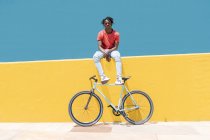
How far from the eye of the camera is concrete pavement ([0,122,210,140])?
4868mm

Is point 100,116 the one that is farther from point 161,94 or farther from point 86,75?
point 161,94

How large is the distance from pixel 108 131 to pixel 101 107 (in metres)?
0.64

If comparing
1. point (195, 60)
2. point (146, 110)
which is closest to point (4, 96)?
point (146, 110)

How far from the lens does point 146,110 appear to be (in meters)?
5.93

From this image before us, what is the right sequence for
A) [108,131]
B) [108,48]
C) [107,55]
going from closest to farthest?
[108,131] < [107,55] < [108,48]

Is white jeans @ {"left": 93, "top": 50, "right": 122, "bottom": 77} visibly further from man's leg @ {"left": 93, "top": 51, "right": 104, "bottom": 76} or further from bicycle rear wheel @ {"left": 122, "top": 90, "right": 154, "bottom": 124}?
bicycle rear wheel @ {"left": 122, "top": 90, "right": 154, "bottom": 124}

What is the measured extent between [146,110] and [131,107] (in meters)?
0.30

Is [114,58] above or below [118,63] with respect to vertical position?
above

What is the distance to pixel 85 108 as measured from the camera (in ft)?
19.0

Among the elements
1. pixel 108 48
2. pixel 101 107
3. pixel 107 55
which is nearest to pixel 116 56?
pixel 107 55

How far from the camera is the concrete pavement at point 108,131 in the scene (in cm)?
487

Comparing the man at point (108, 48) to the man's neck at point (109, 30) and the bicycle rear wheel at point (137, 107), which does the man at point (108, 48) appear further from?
the bicycle rear wheel at point (137, 107)

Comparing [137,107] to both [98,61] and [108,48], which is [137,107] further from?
[108,48]

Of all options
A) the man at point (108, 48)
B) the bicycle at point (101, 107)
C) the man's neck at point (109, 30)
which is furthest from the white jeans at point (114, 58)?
the man's neck at point (109, 30)
